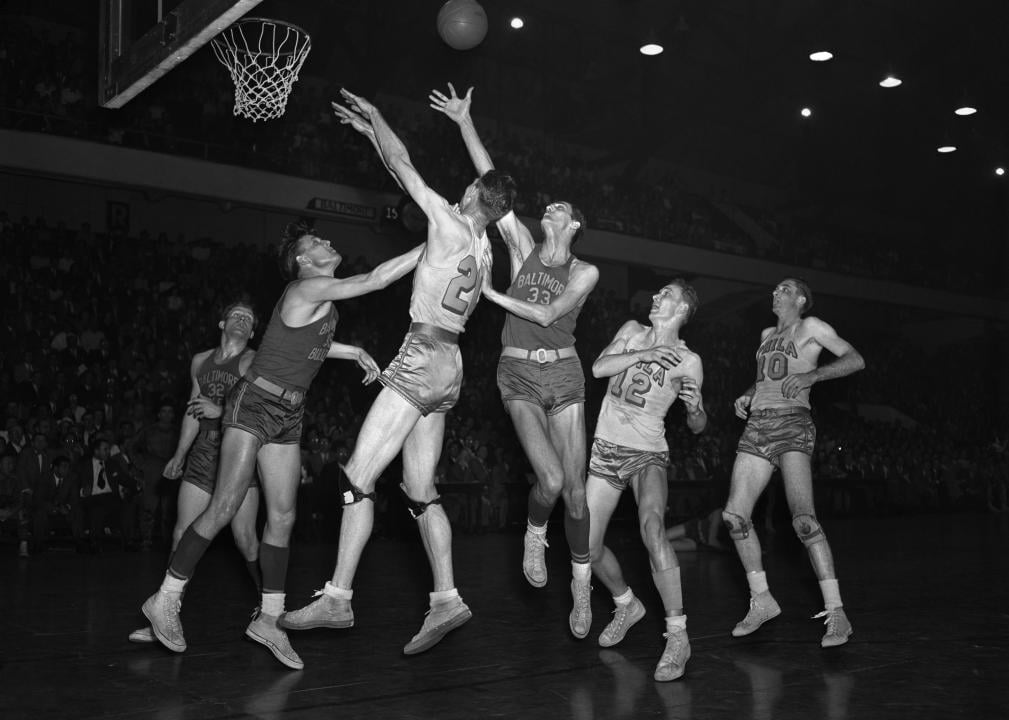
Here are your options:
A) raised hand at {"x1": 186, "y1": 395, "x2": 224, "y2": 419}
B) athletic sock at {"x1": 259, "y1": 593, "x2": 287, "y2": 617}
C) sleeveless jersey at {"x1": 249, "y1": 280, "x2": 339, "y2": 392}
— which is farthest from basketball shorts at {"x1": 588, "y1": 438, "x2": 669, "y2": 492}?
raised hand at {"x1": 186, "y1": 395, "x2": 224, "y2": 419}

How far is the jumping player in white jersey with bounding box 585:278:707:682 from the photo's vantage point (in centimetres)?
612

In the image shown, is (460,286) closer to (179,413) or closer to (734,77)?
(179,413)

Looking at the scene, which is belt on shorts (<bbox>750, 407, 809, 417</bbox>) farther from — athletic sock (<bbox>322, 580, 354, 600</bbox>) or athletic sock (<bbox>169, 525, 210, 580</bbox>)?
athletic sock (<bbox>169, 525, 210, 580</bbox>)

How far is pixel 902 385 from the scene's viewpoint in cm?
3309

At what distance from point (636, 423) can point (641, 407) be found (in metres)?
0.11

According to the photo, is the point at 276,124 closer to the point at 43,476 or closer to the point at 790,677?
the point at 43,476

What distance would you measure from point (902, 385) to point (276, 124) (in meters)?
22.4

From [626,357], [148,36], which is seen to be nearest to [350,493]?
[626,357]

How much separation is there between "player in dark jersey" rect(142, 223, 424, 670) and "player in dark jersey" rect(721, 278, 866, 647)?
104 inches

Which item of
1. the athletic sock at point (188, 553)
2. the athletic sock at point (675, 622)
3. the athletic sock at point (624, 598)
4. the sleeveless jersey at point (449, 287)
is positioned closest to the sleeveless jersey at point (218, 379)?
the athletic sock at point (188, 553)

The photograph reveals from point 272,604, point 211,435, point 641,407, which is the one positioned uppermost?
point 641,407

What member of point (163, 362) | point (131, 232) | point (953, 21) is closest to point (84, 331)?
point (163, 362)

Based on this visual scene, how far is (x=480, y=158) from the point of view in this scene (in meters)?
6.39

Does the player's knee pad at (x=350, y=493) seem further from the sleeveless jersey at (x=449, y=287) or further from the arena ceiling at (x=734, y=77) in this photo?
the arena ceiling at (x=734, y=77)
